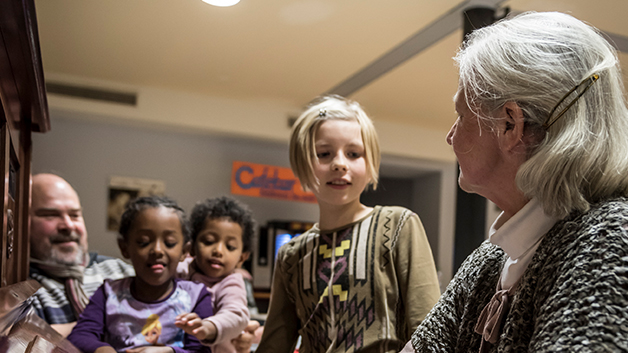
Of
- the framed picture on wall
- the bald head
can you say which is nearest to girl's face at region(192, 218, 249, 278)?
the bald head

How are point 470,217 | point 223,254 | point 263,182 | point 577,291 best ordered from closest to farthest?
point 577,291, point 223,254, point 470,217, point 263,182

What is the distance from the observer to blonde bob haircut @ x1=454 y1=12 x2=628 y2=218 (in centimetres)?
78

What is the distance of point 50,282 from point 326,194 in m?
1.23

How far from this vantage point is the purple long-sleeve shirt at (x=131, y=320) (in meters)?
1.58

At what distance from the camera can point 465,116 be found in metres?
0.94

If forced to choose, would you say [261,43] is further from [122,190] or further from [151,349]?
[151,349]

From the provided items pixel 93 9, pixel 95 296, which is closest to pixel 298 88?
pixel 93 9

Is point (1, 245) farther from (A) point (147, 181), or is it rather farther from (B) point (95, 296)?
(A) point (147, 181)

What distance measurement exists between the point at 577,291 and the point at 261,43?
10.8 ft

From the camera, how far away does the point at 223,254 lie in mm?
1976

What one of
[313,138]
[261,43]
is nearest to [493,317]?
[313,138]

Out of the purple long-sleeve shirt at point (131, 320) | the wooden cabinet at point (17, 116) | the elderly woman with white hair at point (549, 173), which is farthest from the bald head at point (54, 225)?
the elderly woman with white hair at point (549, 173)

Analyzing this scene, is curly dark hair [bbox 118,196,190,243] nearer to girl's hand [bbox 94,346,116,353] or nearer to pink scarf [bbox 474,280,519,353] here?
girl's hand [bbox 94,346,116,353]

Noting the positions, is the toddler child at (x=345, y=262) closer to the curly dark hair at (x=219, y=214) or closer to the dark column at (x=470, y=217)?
the curly dark hair at (x=219, y=214)
